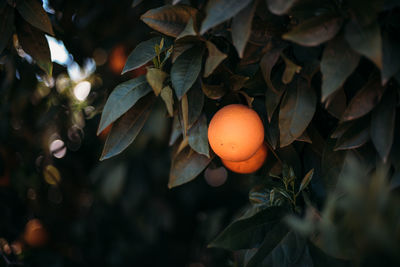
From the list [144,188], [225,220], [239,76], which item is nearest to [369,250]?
[239,76]

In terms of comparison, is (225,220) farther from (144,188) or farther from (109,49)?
(109,49)

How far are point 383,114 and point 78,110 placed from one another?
64.5 inches

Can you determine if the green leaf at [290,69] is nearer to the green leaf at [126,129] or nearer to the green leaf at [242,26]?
the green leaf at [242,26]

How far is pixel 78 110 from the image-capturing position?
2.08m

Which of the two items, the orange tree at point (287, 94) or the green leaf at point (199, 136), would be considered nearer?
the orange tree at point (287, 94)

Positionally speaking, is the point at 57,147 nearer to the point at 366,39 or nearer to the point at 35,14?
the point at 35,14

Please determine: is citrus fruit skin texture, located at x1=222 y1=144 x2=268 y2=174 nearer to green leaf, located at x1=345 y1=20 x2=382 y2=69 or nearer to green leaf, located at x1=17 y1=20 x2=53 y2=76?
green leaf, located at x1=345 y1=20 x2=382 y2=69

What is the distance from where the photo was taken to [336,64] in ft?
2.48

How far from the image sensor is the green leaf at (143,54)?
3.08ft

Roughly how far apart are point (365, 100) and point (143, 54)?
0.53 m

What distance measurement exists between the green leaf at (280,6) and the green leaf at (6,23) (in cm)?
77

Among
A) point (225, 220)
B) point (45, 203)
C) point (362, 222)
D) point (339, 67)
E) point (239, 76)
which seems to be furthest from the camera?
point (225, 220)

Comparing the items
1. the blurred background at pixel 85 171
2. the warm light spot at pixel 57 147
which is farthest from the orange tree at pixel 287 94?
the warm light spot at pixel 57 147

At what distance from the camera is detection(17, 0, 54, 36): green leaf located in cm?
108
